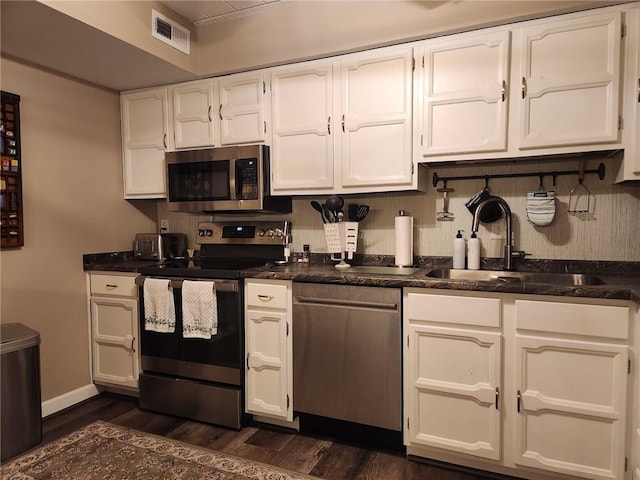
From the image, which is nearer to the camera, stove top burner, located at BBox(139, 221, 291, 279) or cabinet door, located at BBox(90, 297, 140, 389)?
cabinet door, located at BBox(90, 297, 140, 389)

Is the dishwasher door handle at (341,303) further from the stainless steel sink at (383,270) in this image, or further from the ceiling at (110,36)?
the ceiling at (110,36)

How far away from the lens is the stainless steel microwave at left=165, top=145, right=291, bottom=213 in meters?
2.54

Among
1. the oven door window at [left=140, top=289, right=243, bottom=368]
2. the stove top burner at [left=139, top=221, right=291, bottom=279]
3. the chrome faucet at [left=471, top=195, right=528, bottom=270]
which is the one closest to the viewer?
the chrome faucet at [left=471, top=195, right=528, bottom=270]

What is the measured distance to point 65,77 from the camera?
262 centimetres

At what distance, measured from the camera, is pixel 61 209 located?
8.52 feet

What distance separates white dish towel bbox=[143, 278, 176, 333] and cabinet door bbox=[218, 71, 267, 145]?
1.01 m

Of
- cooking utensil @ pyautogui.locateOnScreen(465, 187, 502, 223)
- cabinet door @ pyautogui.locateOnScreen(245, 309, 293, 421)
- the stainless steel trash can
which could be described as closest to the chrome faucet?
cooking utensil @ pyautogui.locateOnScreen(465, 187, 502, 223)

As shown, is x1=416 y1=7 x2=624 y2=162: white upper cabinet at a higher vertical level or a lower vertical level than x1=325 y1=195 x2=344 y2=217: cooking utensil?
higher

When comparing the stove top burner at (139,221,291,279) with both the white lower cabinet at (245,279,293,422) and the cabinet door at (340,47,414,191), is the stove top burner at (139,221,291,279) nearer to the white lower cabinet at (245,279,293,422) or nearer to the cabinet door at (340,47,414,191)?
the white lower cabinet at (245,279,293,422)

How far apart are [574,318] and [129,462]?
2.19 meters

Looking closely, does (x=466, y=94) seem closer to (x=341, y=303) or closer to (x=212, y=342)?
(x=341, y=303)

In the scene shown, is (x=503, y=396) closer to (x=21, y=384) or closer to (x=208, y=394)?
(x=208, y=394)

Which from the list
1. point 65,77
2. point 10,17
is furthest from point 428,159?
point 65,77

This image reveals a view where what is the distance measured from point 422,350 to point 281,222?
1.33 meters
